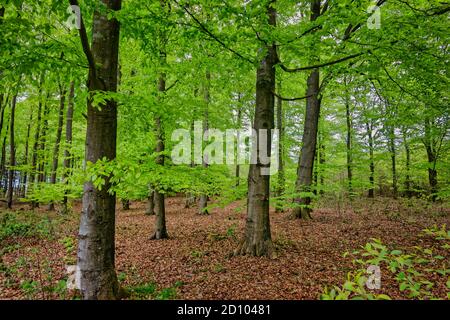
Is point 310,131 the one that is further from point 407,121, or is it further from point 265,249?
point 265,249

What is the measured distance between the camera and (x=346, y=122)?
893 inches

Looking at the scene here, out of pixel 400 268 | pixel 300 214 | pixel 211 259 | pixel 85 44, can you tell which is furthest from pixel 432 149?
pixel 85 44

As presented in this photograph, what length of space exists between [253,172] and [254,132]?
108 cm

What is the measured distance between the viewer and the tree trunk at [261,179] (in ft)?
22.8

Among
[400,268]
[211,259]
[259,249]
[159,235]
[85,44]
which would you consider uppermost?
[85,44]

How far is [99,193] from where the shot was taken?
14.0ft

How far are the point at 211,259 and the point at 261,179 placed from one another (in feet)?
8.15

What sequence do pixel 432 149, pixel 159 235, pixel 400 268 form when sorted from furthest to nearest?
pixel 432 149 < pixel 159 235 < pixel 400 268

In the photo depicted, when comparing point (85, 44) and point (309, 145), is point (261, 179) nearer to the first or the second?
point (85, 44)

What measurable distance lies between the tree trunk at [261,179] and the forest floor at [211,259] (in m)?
0.36

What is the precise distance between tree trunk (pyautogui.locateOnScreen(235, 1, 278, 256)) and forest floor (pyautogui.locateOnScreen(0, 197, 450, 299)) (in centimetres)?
36

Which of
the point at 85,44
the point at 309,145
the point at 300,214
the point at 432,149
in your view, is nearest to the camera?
the point at 85,44

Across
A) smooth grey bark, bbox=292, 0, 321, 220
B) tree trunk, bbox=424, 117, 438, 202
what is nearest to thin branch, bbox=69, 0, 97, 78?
smooth grey bark, bbox=292, 0, 321, 220

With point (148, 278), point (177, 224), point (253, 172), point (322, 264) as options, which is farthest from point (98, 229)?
point (177, 224)
